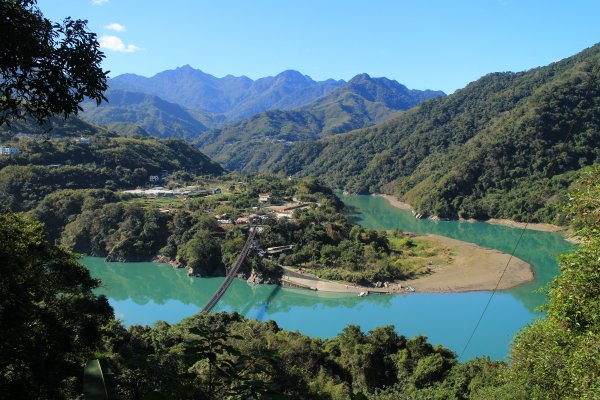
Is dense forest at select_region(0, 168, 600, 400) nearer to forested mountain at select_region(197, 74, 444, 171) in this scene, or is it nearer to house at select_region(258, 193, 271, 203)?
house at select_region(258, 193, 271, 203)

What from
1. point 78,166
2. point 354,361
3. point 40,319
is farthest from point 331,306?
point 78,166

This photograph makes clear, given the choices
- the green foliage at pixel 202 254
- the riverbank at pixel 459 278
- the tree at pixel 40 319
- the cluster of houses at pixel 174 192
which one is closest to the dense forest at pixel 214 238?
the green foliage at pixel 202 254

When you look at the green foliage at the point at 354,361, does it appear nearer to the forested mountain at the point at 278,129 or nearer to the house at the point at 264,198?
the house at the point at 264,198

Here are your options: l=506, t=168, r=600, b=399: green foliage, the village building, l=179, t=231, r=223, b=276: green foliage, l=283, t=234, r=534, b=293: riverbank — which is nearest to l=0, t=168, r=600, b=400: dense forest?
l=506, t=168, r=600, b=399: green foliage

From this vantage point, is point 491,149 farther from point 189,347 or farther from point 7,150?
point 189,347

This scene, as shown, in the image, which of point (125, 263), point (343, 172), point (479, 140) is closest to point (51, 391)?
point (125, 263)

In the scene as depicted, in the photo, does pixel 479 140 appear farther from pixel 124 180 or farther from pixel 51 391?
pixel 51 391
